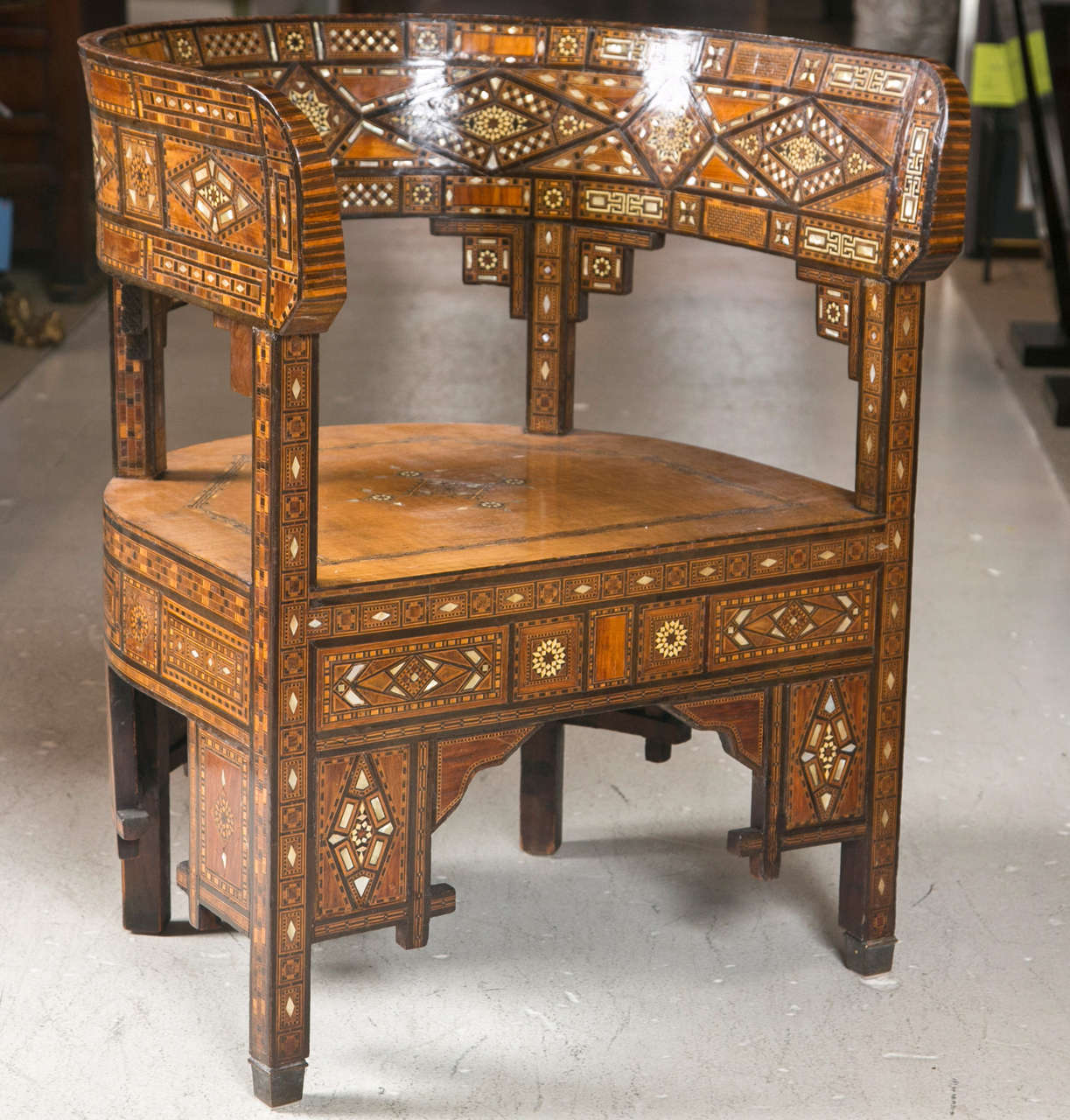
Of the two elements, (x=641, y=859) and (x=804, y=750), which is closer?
(x=804, y=750)

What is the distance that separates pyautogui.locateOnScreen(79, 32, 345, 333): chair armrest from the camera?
213 centimetres

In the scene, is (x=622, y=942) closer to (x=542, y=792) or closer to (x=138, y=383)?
(x=542, y=792)

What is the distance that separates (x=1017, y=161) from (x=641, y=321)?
2.20m

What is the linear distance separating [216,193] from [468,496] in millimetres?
630

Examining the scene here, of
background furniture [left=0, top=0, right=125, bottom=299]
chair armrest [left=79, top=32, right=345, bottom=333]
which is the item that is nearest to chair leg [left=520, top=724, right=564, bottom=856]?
chair armrest [left=79, top=32, right=345, bottom=333]

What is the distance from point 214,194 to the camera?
7.42 ft

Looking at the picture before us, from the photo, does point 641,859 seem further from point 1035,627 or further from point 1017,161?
point 1017,161

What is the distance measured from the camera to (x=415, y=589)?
236 cm

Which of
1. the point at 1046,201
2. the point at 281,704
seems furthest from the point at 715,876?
the point at 1046,201

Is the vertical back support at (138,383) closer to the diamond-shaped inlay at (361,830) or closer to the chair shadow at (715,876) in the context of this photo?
the diamond-shaped inlay at (361,830)

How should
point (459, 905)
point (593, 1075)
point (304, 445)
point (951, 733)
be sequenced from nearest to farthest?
point (304, 445)
point (593, 1075)
point (459, 905)
point (951, 733)

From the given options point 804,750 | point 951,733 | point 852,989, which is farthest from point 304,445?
point 951,733

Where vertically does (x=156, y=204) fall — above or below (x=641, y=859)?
above

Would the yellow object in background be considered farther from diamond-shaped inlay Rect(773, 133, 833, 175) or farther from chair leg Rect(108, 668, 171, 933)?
chair leg Rect(108, 668, 171, 933)
